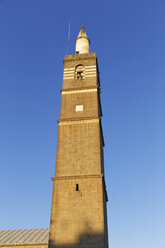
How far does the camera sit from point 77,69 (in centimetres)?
3478

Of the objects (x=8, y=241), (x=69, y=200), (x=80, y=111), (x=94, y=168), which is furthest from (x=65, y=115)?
(x=8, y=241)

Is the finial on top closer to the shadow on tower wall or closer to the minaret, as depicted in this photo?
the minaret

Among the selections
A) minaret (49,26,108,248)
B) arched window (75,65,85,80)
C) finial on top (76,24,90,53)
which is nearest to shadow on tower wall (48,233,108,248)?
minaret (49,26,108,248)

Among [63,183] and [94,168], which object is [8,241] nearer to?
[63,183]

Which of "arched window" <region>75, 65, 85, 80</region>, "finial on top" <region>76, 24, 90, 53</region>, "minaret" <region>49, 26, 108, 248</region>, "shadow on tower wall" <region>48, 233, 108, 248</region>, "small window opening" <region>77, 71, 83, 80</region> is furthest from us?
"finial on top" <region>76, 24, 90, 53</region>

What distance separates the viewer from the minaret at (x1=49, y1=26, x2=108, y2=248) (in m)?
23.5

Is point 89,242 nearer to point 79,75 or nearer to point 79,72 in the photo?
point 79,75

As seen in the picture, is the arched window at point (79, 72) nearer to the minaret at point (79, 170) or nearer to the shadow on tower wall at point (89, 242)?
the minaret at point (79, 170)

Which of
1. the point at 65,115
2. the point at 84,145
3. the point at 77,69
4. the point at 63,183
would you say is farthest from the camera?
the point at 77,69

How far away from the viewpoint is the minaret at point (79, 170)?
23.5m

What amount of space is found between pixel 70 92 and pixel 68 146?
271 inches

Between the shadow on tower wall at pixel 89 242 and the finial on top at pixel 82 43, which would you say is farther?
the finial on top at pixel 82 43

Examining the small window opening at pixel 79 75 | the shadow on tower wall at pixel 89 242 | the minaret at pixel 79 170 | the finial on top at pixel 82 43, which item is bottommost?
the shadow on tower wall at pixel 89 242

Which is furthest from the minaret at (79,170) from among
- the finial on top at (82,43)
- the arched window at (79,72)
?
the finial on top at (82,43)
